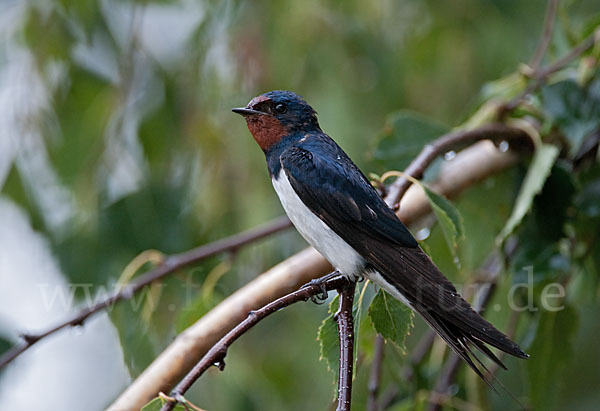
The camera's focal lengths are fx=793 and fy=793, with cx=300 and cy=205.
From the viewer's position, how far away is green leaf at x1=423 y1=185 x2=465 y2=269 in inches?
60.1

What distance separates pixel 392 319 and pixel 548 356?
0.69 m

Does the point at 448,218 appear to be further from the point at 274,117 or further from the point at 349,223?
the point at 274,117

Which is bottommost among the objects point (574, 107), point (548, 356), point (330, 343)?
point (548, 356)

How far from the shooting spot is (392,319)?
146 cm

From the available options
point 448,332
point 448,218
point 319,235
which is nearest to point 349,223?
point 319,235

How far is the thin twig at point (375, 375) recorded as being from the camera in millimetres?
1819

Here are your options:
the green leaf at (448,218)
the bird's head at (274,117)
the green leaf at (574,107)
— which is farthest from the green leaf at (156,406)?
the green leaf at (574,107)

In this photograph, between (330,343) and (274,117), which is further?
(274,117)

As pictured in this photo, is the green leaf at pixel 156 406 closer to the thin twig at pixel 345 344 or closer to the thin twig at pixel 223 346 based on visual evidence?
the thin twig at pixel 223 346

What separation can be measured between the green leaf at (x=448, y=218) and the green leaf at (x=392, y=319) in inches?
6.0

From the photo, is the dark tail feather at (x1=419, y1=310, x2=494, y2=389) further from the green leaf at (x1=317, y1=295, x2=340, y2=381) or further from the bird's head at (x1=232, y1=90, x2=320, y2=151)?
the bird's head at (x1=232, y1=90, x2=320, y2=151)

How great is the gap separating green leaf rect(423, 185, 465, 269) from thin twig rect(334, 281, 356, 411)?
24 cm

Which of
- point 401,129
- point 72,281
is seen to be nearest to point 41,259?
point 72,281

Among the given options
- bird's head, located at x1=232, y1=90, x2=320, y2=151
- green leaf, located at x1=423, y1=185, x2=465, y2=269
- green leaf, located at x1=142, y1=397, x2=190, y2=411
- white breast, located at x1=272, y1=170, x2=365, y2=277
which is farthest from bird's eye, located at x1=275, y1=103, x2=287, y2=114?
green leaf, located at x1=142, y1=397, x2=190, y2=411
